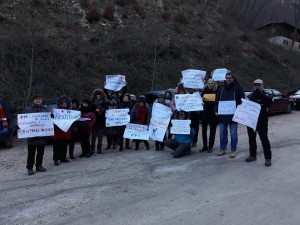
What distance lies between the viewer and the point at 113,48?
2439cm

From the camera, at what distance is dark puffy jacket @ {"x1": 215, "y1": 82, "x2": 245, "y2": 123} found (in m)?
8.19

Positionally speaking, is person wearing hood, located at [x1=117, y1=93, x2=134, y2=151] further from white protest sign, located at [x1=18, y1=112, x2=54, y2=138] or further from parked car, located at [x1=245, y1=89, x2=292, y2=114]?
parked car, located at [x1=245, y1=89, x2=292, y2=114]

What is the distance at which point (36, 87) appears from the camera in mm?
17547

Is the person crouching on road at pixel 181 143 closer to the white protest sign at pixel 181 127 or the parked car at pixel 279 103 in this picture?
the white protest sign at pixel 181 127

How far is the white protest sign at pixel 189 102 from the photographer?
912 centimetres

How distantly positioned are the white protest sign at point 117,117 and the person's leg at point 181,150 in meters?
1.79

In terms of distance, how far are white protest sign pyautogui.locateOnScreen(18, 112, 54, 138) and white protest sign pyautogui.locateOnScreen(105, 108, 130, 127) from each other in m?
1.98

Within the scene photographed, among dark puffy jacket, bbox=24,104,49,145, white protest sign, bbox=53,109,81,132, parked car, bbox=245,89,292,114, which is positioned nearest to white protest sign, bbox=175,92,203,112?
white protest sign, bbox=53,109,81,132

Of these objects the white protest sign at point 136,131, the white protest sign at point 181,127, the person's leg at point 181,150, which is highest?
the white protest sign at point 181,127

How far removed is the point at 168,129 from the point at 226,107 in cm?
216

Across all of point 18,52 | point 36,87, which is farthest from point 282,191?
point 18,52

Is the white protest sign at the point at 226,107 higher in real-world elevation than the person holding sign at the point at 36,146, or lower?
higher

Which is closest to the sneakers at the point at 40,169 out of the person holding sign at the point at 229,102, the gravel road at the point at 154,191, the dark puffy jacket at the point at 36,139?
the gravel road at the point at 154,191

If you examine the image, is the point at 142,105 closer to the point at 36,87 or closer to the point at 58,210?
the point at 58,210
